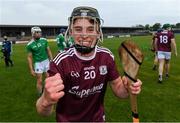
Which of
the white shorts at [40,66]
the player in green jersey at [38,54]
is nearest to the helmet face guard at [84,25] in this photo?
the player in green jersey at [38,54]

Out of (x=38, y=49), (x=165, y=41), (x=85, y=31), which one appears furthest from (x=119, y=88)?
(x=165, y=41)

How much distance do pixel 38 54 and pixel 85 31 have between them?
860 centimetres

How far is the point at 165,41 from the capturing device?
50.7 ft

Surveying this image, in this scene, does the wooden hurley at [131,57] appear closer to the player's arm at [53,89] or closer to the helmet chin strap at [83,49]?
the helmet chin strap at [83,49]

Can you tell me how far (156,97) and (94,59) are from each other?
819 cm

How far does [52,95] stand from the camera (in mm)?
3256

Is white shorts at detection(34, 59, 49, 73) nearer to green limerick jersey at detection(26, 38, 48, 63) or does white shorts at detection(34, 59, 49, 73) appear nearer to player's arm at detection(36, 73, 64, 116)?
green limerick jersey at detection(26, 38, 48, 63)

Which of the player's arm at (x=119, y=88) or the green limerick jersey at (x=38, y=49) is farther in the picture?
the green limerick jersey at (x=38, y=49)

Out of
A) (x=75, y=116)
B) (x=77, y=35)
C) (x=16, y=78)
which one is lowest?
(x=16, y=78)

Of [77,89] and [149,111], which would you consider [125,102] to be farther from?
[77,89]

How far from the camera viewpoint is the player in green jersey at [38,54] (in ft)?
40.2

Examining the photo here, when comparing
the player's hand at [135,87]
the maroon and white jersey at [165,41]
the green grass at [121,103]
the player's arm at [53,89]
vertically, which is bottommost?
the green grass at [121,103]

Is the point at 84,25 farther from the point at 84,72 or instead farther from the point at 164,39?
the point at 164,39

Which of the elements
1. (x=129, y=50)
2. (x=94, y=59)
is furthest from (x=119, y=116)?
(x=129, y=50)
